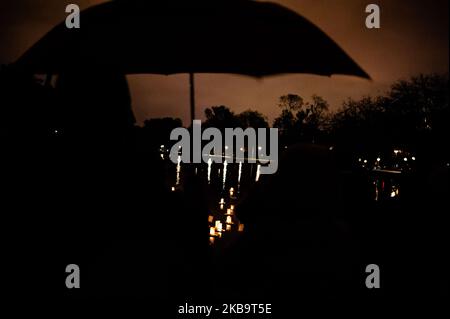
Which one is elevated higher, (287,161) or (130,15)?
(130,15)

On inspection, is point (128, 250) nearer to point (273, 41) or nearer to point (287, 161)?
point (287, 161)

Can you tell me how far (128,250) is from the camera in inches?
111

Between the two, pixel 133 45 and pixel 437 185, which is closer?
pixel 133 45

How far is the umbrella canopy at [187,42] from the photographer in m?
3.45

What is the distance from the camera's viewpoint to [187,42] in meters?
3.45

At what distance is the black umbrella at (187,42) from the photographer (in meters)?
3.45

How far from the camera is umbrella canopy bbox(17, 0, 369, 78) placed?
3.45 metres

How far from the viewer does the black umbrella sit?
3.45 metres

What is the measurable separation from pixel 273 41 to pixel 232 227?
10.9 feet

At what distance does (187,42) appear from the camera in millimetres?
3453
